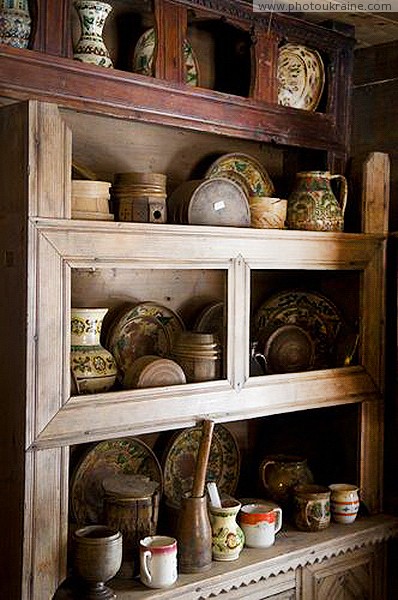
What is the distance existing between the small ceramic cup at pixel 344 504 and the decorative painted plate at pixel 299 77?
4.25ft

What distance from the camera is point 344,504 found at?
280cm

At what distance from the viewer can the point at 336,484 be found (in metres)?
2.91

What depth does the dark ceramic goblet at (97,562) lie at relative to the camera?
7.02 feet

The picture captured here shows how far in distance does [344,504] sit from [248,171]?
1.14m

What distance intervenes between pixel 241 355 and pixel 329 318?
1.86 feet

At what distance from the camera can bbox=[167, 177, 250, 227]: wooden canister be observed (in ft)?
8.20

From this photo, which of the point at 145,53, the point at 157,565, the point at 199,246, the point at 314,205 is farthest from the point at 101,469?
the point at 145,53

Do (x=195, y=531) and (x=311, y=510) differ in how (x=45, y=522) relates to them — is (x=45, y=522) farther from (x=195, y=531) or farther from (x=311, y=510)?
(x=311, y=510)

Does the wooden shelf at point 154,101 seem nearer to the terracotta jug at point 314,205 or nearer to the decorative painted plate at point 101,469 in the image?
the terracotta jug at point 314,205

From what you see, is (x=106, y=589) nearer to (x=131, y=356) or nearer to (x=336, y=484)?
(x=131, y=356)

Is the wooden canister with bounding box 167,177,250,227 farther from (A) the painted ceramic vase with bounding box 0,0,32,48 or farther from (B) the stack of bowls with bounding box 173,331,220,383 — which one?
(A) the painted ceramic vase with bounding box 0,0,32,48

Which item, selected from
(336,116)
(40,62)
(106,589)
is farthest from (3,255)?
(336,116)

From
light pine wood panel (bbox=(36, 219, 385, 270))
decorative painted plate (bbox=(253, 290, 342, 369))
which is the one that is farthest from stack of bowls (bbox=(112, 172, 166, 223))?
decorative painted plate (bbox=(253, 290, 342, 369))

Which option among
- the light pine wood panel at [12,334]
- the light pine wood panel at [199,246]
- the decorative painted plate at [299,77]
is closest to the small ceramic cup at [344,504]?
the light pine wood panel at [199,246]
